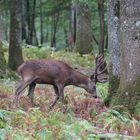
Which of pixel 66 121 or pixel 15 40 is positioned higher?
pixel 15 40

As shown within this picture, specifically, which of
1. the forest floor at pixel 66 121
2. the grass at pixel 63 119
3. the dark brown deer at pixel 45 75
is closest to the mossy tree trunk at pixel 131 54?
the grass at pixel 63 119

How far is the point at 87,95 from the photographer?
41.4 ft

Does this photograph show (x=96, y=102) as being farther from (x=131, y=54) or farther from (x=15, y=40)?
(x=15, y=40)

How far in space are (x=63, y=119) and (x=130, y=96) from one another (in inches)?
69.3

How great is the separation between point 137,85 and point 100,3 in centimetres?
837

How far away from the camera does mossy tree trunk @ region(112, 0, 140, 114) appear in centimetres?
961

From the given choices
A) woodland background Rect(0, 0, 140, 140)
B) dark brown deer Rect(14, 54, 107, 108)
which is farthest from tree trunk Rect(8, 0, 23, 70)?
dark brown deer Rect(14, 54, 107, 108)

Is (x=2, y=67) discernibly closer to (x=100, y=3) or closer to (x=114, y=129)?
(x=100, y=3)

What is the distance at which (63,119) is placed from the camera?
858cm

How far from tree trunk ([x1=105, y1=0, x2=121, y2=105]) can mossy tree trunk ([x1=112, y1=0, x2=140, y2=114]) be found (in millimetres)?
1097

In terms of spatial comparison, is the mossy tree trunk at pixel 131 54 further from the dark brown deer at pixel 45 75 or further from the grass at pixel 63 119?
the dark brown deer at pixel 45 75

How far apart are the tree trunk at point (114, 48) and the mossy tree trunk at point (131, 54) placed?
3.60ft

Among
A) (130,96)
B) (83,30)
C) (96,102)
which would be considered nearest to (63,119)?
(130,96)

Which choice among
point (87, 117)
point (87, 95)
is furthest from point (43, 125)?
point (87, 95)
